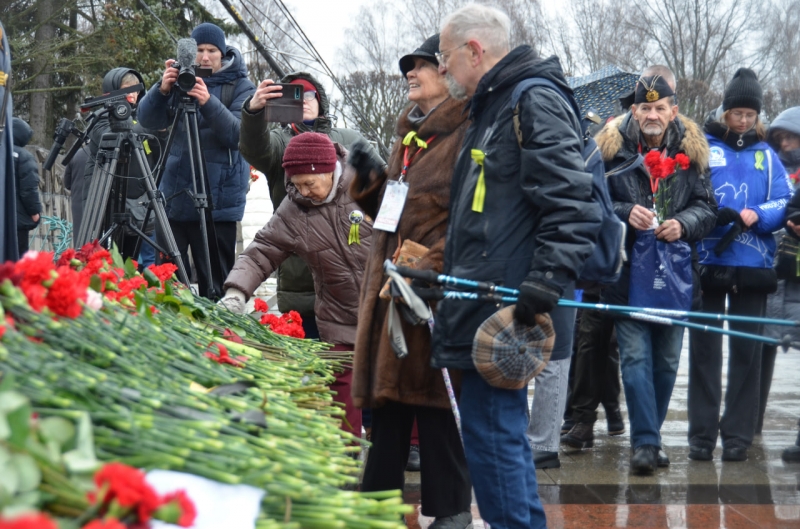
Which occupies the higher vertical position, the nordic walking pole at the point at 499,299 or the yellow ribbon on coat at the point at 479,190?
the yellow ribbon on coat at the point at 479,190

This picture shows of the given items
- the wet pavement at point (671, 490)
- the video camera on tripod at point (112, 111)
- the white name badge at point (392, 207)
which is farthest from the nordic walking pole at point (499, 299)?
the video camera on tripod at point (112, 111)

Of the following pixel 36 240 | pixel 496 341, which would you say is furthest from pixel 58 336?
pixel 36 240

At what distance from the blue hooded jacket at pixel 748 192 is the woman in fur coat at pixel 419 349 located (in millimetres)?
2222

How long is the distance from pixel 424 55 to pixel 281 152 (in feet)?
5.17

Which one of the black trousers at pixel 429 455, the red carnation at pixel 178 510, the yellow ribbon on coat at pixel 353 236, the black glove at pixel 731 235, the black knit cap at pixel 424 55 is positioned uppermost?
the black knit cap at pixel 424 55

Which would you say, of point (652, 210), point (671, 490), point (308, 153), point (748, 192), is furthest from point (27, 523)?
point (748, 192)

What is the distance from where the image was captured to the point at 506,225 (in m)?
3.06

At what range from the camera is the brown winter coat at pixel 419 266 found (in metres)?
3.54

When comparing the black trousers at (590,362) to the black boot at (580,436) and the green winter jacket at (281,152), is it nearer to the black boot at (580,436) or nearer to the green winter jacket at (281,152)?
the black boot at (580,436)

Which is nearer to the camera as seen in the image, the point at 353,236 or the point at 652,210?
the point at 353,236

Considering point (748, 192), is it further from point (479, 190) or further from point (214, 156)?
point (214, 156)

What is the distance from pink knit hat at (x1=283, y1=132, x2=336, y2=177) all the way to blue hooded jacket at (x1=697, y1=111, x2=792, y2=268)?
2285mm

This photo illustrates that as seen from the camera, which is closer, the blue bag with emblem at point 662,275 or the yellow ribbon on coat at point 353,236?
the yellow ribbon on coat at point 353,236

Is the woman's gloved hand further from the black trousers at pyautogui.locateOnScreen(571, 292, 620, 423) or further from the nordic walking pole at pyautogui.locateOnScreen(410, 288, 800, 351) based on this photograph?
the black trousers at pyautogui.locateOnScreen(571, 292, 620, 423)
